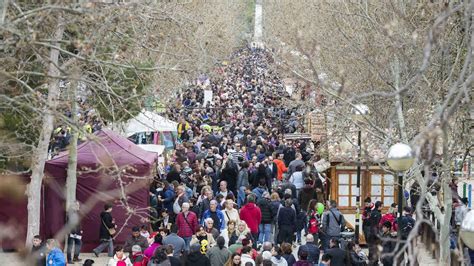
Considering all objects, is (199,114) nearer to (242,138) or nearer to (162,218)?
(242,138)

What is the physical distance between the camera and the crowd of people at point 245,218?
1805 centimetres

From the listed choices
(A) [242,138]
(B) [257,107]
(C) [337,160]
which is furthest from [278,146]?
(B) [257,107]

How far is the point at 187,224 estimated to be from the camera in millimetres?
21078

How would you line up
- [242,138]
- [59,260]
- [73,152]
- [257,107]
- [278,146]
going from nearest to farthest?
1. [59,260]
2. [73,152]
3. [278,146]
4. [242,138]
5. [257,107]

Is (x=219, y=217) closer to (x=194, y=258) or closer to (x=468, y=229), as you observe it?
(x=194, y=258)

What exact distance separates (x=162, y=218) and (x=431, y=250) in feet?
18.1

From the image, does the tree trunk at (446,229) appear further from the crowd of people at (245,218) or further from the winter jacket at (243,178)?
the winter jacket at (243,178)

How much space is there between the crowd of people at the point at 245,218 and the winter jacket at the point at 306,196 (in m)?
0.02

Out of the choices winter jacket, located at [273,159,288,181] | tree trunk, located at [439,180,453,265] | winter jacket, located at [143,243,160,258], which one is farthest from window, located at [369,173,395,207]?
winter jacket, located at [143,243,160,258]

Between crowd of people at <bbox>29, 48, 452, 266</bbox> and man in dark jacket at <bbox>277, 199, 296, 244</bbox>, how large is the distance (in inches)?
0.8

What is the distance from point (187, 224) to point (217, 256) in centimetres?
301

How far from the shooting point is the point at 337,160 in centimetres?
2642

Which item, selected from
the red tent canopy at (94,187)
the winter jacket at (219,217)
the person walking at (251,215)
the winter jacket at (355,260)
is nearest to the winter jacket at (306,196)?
the person walking at (251,215)

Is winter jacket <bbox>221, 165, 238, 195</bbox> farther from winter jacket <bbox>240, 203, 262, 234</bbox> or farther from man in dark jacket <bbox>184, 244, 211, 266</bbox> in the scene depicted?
man in dark jacket <bbox>184, 244, 211, 266</bbox>
